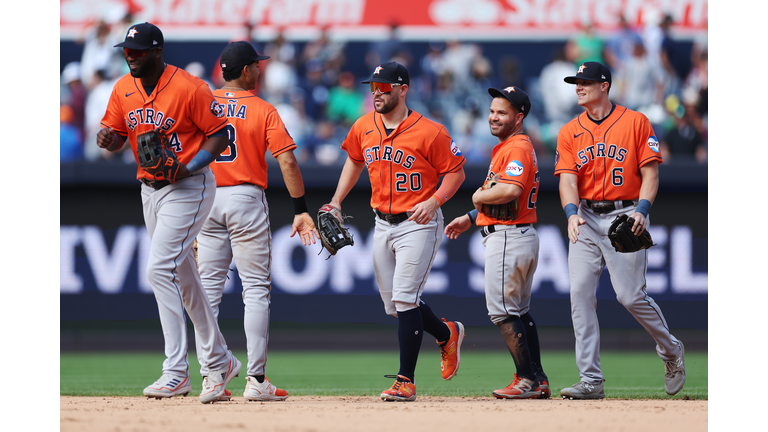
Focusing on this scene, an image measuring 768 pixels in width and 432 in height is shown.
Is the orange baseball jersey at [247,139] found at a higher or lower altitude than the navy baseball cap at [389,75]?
lower

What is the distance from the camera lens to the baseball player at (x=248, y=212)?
14.5 feet

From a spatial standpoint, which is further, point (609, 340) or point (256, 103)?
point (609, 340)

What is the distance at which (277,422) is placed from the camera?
11.6 ft

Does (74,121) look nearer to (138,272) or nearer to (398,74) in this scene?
(138,272)

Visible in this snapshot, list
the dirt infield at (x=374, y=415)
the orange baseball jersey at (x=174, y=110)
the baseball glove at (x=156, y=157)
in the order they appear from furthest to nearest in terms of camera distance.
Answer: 1. the orange baseball jersey at (x=174, y=110)
2. the baseball glove at (x=156, y=157)
3. the dirt infield at (x=374, y=415)

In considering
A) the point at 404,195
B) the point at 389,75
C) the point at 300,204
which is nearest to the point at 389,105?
the point at 389,75

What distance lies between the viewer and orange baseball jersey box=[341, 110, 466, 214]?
4535 millimetres

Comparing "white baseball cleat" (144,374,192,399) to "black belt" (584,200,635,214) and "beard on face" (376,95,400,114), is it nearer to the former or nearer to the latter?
"beard on face" (376,95,400,114)

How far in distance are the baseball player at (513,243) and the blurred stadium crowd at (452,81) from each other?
5.51 meters

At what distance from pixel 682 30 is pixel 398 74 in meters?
8.93

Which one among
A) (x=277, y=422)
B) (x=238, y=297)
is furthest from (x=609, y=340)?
(x=277, y=422)

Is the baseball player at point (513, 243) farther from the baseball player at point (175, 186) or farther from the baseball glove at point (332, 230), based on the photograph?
the baseball player at point (175, 186)

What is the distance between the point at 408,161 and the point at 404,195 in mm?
194

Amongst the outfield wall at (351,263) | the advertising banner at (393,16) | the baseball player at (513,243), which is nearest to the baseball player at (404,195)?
the baseball player at (513,243)
